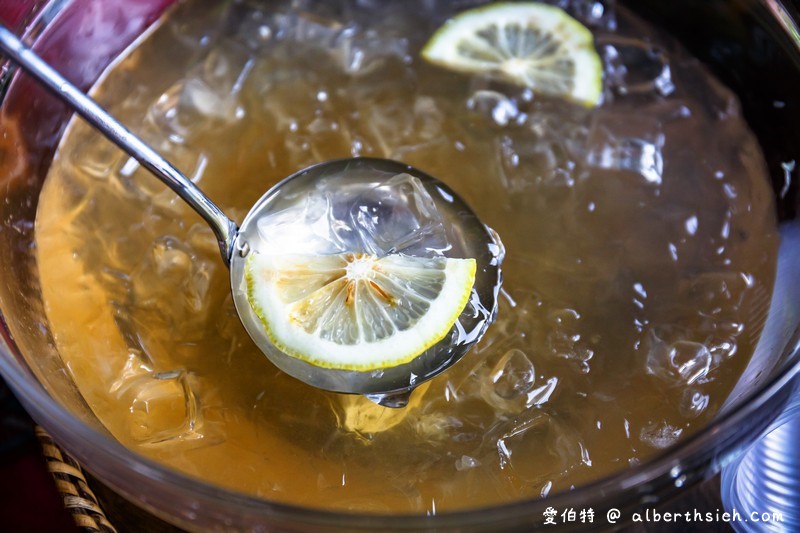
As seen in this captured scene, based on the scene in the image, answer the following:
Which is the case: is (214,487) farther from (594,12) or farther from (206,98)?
(594,12)

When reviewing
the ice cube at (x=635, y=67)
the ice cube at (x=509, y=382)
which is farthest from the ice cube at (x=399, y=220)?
the ice cube at (x=635, y=67)

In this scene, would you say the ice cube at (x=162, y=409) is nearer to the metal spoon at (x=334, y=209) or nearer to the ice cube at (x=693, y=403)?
the metal spoon at (x=334, y=209)

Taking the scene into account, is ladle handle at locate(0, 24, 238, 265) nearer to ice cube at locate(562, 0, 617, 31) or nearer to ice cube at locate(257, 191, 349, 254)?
ice cube at locate(257, 191, 349, 254)

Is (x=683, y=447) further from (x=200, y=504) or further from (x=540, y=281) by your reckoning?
(x=200, y=504)

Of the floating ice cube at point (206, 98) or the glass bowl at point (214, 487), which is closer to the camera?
the glass bowl at point (214, 487)

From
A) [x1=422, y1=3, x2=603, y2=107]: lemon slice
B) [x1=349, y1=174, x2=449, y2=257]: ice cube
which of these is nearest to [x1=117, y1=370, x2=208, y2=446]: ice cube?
[x1=349, y1=174, x2=449, y2=257]: ice cube

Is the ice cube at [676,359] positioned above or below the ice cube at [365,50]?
below
